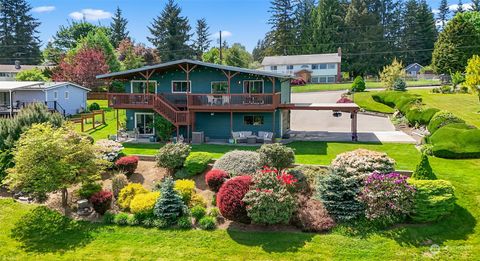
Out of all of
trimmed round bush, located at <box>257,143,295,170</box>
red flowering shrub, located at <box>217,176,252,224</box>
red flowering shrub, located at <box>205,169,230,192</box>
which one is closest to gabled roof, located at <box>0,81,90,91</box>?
red flowering shrub, located at <box>205,169,230,192</box>

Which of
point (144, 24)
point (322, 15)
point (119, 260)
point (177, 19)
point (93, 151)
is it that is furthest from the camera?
Result: point (322, 15)

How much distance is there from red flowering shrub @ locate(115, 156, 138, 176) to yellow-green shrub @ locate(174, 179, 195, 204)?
142 inches

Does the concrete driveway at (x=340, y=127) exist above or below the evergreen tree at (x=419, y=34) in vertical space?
below

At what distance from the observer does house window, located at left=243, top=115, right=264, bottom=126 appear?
2863cm

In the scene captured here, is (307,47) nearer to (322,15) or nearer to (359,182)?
(322,15)

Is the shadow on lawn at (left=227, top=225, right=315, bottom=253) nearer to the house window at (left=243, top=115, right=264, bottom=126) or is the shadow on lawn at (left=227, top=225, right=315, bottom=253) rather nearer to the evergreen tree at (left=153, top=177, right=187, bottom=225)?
the evergreen tree at (left=153, top=177, right=187, bottom=225)

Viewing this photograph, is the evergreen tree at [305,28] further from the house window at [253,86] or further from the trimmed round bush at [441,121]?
the trimmed round bush at [441,121]

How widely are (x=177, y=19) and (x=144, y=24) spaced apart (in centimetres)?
827

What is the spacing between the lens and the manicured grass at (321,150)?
820 inches

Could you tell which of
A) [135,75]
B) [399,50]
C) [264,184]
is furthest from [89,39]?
[399,50]

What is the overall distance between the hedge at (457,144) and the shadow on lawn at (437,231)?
20.1ft

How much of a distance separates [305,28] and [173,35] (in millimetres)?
29277

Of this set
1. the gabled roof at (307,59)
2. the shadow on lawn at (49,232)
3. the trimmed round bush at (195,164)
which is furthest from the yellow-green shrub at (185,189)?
the gabled roof at (307,59)

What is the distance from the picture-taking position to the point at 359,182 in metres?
15.9
